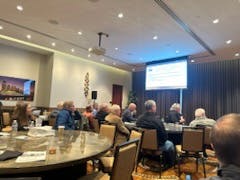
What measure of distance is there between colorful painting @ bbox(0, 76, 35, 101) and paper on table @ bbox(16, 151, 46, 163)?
24.3 ft

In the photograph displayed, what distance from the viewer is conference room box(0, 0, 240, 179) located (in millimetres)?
2229

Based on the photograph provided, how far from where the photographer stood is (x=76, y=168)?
2.27 metres

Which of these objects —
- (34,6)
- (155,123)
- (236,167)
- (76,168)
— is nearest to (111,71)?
(34,6)

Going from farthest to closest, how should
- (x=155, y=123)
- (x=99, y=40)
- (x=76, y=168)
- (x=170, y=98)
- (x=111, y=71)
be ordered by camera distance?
(x=111, y=71) < (x=170, y=98) < (x=99, y=40) < (x=155, y=123) < (x=76, y=168)

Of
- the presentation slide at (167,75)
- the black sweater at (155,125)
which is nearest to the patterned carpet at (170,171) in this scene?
the black sweater at (155,125)

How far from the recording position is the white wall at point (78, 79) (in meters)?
8.90

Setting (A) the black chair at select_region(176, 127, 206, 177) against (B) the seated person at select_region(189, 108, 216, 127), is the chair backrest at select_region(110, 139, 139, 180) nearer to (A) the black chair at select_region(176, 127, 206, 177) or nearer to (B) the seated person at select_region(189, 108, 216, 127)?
(A) the black chair at select_region(176, 127, 206, 177)

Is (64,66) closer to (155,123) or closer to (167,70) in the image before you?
(167,70)

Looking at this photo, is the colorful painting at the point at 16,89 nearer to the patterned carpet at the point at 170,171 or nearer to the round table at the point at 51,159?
the patterned carpet at the point at 170,171

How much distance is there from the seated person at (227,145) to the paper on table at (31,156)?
4.04ft

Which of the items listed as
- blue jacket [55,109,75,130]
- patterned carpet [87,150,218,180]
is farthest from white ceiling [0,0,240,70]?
patterned carpet [87,150,218,180]

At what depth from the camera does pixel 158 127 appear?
3.85 m

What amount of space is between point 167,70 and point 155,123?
532 cm

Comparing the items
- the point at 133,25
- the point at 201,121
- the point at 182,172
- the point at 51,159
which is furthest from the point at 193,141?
the point at 133,25
